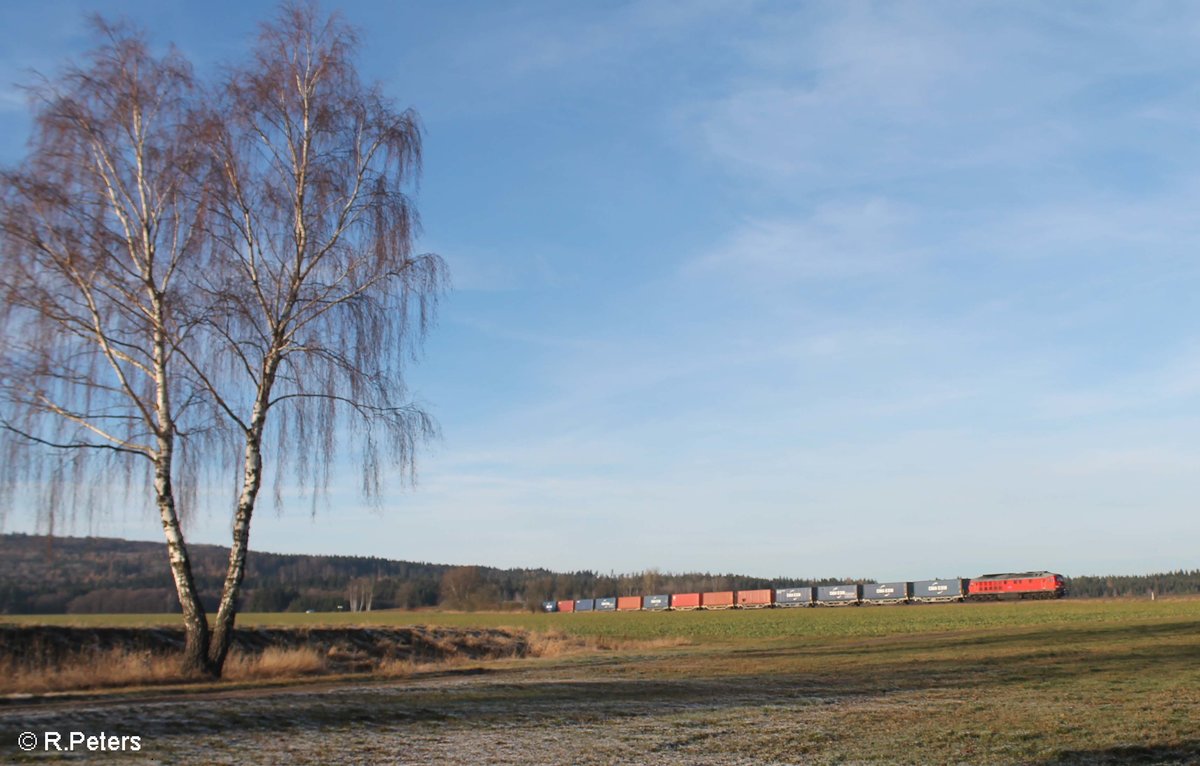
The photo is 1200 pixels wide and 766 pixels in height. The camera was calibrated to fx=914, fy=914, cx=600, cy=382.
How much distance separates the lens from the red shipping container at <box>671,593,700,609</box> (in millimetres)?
108000

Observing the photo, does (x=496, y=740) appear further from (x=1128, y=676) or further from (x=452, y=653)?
(x=452, y=653)

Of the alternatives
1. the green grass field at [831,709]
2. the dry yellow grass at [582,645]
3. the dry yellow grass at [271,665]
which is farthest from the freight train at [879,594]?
the dry yellow grass at [271,665]

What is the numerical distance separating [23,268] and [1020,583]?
95.4m

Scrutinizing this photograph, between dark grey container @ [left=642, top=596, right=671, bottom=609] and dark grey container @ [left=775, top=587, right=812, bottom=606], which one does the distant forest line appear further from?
dark grey container @ [left=775, top=587, right=812, bottom=606]

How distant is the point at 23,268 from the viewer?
57.0ft

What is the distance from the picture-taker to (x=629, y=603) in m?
120

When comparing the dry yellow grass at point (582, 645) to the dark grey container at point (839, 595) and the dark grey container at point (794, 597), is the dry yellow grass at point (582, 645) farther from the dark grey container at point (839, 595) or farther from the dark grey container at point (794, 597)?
the dark grey container at point (839, 595)

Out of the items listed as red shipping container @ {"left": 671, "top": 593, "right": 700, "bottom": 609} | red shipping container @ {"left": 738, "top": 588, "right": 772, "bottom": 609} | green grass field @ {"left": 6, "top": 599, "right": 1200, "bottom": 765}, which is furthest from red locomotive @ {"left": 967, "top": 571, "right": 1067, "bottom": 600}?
green grass field @ {"left": 6, "top": 599, "right": 1200, "bottom": 765}

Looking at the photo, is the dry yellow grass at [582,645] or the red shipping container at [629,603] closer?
the dry yellow grass at [582,645]

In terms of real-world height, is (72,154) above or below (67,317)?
above

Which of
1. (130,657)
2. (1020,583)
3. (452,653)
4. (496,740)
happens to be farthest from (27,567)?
(1020,583)

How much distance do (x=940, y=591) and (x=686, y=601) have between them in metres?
28.7

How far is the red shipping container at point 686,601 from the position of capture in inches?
4252

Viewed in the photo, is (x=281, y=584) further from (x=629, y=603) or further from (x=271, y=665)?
(x=271, y=665)
